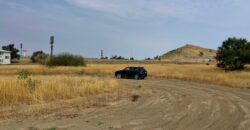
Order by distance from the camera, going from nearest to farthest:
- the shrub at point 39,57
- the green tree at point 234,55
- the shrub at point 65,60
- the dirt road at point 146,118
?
the dirt road at point 146,118 < the green tree at point 234,55 < the shrub at point 65,60 < the shrub at point 39,57

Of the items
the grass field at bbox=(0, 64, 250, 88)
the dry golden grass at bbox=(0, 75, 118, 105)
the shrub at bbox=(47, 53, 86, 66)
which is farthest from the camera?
the shrub at bbox=(47, 53, 86, 66)

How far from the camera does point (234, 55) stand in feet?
276

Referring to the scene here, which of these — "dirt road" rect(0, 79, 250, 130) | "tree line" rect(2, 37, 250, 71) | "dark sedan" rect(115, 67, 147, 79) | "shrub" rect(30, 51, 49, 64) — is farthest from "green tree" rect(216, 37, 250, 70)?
"shrub" rect(30, 51, 49, 64)

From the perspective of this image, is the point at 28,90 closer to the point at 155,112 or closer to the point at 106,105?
the point at 106,105

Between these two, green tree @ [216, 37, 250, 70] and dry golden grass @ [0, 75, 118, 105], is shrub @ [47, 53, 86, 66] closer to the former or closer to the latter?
green tree @ [216, 37, 250, 70]

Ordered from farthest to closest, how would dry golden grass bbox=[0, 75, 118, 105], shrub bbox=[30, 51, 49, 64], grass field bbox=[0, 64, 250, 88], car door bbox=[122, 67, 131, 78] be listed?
shrub bbox=[30, 51, 49, 64] → car door bbox=[122, 67, 131, 78] → grass field bbox=[0, 64, 250, 88] → dry golden grass bbox=[0, 75, 118, 105]

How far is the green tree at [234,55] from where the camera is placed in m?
83.1

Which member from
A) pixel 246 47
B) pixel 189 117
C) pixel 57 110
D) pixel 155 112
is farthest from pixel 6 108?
pixel 246 47

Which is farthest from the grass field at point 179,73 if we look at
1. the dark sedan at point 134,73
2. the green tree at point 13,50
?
the green tree at point 13,50

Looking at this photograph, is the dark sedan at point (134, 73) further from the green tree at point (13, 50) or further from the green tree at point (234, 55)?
the green tree at point (13, 50)

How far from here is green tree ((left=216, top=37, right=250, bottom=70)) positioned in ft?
273

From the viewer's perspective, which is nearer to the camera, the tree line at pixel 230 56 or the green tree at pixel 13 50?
the tree line at pixel 230 56

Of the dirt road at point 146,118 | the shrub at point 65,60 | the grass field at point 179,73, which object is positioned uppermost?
the shrub at point 65,60

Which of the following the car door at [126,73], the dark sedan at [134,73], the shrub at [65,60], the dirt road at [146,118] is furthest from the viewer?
the shrub at [65,60]
